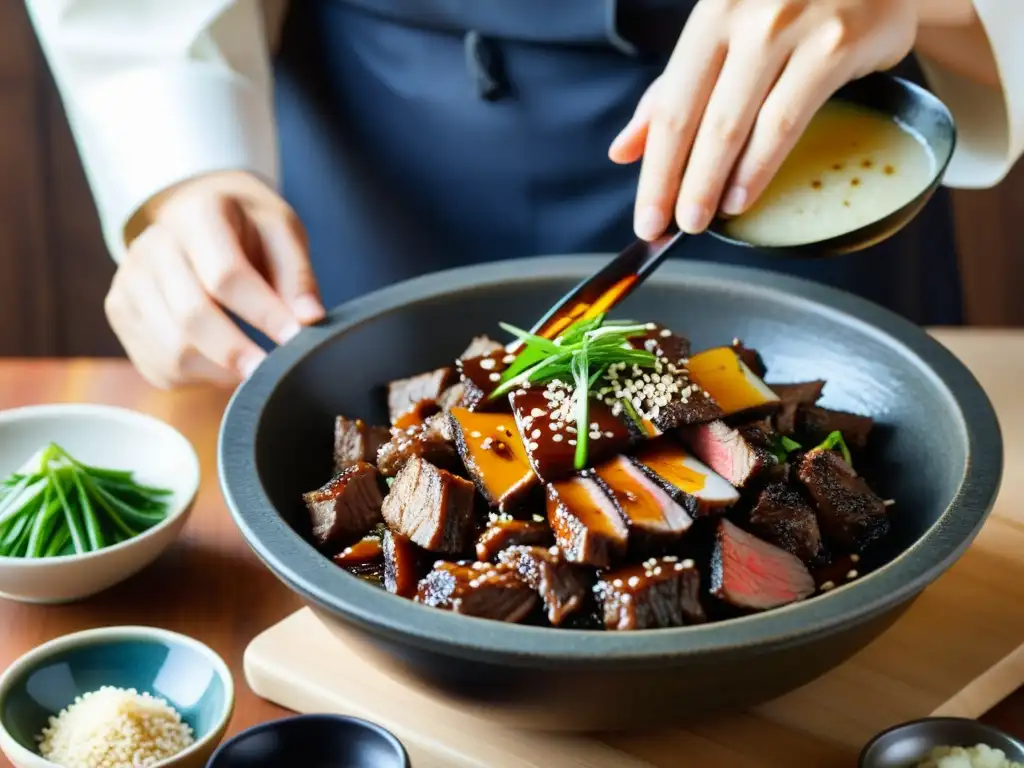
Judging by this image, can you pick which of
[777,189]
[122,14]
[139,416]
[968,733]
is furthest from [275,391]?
[122,14]

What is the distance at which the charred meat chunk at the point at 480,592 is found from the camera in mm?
1519

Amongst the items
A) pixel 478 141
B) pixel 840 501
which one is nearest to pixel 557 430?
pixel 840 501

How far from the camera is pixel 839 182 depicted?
6.89 ft

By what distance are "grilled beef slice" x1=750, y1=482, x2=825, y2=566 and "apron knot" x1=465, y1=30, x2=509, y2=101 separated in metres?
1.46

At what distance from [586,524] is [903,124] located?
1.07 metres

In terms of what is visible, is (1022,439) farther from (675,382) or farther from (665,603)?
(665,603)

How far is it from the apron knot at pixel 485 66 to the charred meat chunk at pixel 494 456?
1245 mm

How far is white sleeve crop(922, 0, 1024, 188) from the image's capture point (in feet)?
8.13

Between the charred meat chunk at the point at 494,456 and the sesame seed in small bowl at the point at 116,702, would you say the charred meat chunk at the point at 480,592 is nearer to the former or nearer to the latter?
the charred meat chunk at the point at 494,456

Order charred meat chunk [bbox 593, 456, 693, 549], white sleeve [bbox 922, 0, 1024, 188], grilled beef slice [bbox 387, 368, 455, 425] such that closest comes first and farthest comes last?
charred meat chunk [bbox 593, 456, 693, 549] → grilled beef slice [bbox 387, 368, 455, 425] → white sleeve [bbox 922, 0, 1024, 188]

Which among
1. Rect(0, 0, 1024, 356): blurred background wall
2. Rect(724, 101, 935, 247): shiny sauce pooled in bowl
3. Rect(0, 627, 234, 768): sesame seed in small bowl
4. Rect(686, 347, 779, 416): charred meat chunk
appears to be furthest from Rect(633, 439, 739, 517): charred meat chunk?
Rect(0, 0, 1024, 356): blurred background wall

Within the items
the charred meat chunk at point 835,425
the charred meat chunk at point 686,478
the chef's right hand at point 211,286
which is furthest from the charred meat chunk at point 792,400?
the chef's right hand at point 211,286

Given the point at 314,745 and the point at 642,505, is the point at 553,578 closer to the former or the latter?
the point at 642,505

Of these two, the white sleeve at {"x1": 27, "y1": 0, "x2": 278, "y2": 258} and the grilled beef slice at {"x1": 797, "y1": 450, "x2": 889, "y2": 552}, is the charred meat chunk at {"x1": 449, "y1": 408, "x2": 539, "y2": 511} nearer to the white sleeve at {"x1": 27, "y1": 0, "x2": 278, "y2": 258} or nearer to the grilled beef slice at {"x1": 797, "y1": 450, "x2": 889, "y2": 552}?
the grilled beef slice at {"x1": 797, "y1": 450, "x2": 889, "y2": 552}
